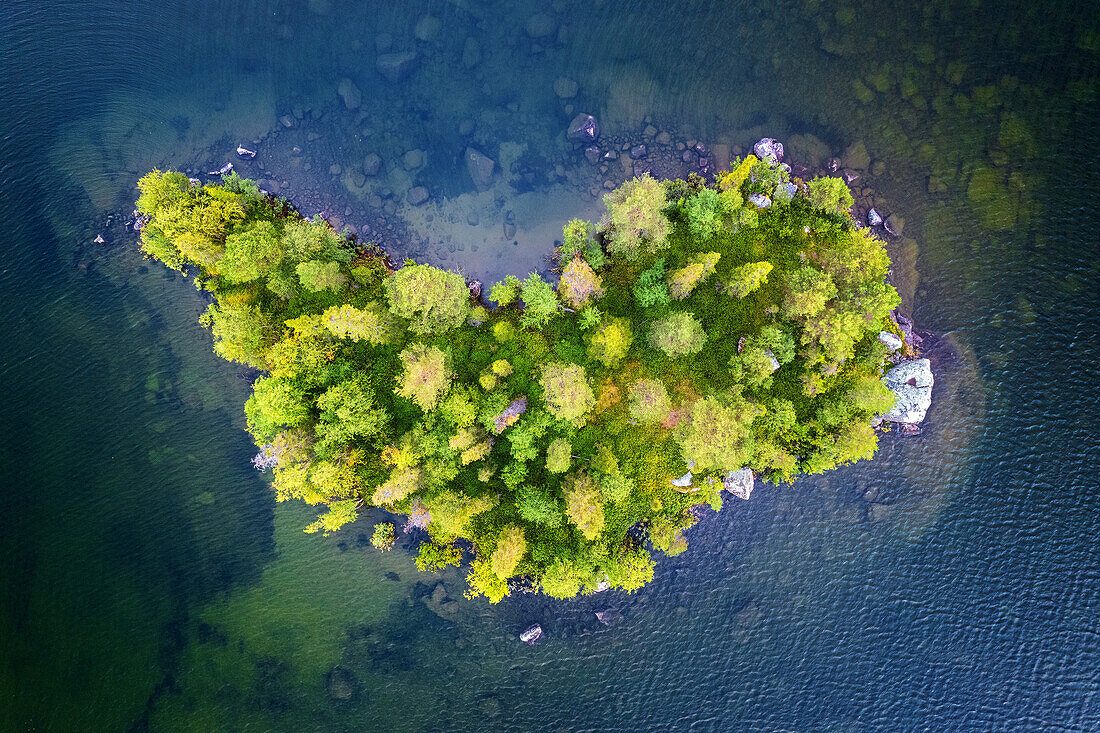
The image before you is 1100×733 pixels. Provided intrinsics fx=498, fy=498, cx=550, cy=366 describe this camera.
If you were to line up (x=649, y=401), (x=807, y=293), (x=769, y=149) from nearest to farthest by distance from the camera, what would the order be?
(x=807, y=293) < (x=649, y=401) < (x=769, y=149)

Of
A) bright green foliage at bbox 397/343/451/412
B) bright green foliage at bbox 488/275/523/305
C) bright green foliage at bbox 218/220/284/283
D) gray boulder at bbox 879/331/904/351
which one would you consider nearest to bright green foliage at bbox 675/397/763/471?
gray boulder at bbox 879/331/904/351

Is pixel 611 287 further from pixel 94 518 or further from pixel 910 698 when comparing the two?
pixel 94 518

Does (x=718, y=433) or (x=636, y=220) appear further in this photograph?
(x=636, y=220)

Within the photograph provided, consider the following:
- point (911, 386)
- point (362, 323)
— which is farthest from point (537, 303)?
point (911, 386)

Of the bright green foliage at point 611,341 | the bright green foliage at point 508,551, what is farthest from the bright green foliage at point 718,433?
the bright green foliage at point 508,551

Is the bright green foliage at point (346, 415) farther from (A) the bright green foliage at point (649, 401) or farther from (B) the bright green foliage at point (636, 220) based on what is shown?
(B) the bright green foliage at point (636, 220)

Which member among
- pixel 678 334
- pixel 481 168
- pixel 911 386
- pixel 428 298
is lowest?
pixel 911 386

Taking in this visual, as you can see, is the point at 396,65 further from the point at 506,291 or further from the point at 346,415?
the point at 346,415
